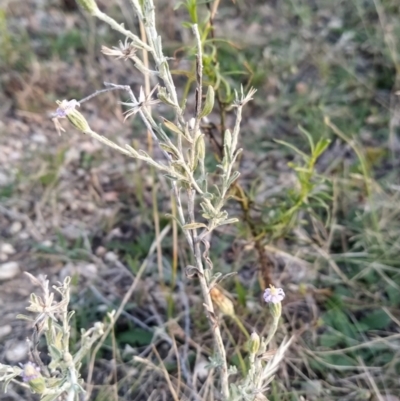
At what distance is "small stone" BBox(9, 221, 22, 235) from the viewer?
5.58 ft

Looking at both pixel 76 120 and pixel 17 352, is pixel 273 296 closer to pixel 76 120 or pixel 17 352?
pixel 76 120

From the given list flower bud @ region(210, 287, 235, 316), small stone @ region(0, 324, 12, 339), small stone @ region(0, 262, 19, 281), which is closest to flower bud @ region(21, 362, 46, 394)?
flower bud @ region(210, 287, 235, 316)

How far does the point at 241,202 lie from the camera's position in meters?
1.39

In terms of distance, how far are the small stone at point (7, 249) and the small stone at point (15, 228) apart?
51 millimetres

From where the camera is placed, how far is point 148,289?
160 cm

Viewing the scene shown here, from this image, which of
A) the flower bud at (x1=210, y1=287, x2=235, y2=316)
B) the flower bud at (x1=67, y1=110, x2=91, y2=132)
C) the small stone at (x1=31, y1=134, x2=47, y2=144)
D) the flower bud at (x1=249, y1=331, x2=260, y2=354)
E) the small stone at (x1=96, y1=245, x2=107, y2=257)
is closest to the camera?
the flower bud at (x1=67, y1=110, x2=91, y2=132)

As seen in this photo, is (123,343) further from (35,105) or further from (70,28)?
(70,28)

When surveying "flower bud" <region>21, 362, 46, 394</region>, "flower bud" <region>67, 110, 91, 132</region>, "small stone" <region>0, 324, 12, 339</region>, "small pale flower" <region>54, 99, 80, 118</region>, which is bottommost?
"small stone" <region>0, 324, 12, 339</region>

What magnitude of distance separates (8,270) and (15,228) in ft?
0.54

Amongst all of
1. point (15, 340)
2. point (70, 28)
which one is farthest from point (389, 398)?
point (70, 28)

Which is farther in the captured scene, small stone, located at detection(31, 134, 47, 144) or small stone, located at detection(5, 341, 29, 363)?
small stone, located at detection(31, 134, 47, 144)

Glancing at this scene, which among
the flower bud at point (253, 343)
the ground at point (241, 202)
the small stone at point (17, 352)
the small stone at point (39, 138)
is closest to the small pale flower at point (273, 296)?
the flower bud at point (253, 343)

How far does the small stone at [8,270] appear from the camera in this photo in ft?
5.16

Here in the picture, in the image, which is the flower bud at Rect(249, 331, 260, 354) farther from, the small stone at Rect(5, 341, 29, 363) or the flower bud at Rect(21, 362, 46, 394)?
the small stone at Rect(5, 341, 29, 363)
